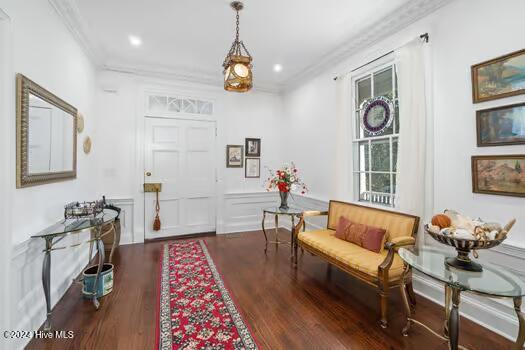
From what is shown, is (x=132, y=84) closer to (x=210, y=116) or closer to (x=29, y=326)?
(x=210, y=116)

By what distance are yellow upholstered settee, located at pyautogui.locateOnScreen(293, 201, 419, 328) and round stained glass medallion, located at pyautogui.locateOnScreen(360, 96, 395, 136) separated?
105cm

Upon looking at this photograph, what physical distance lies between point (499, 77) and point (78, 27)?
14.3 feet

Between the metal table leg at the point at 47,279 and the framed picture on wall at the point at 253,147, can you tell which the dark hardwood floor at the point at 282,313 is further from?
the framed picture on wall at the point at 253,147

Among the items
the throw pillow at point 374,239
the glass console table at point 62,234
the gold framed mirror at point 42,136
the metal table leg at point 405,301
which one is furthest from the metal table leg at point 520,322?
the gold framed mirror at point 42,136

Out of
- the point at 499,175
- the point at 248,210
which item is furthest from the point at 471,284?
the point at 248,210

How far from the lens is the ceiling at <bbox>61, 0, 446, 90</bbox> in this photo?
264cm

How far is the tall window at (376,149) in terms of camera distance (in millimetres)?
3016

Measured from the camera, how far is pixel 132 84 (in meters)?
4.29

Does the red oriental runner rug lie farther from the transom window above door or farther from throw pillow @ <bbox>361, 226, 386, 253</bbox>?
the transom window above door

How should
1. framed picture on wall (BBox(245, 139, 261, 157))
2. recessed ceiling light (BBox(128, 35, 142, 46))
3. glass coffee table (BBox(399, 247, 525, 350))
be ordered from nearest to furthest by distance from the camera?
glass coffee table (BBox(399, 247, 525, 350))
recessed ceiling light (BBox(128, 35, 142, 46))
framed picture on wall (BBox(245, 139, 261, 157))

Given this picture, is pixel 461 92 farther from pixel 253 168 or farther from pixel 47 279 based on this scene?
pixel 47 279

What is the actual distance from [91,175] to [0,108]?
7.44ft

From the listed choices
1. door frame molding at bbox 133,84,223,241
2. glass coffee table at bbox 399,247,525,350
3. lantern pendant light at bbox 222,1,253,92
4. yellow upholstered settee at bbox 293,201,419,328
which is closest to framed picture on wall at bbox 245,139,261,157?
door frame molding at bbox 133,84,223,241

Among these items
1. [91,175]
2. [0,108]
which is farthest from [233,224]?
[0,108]
